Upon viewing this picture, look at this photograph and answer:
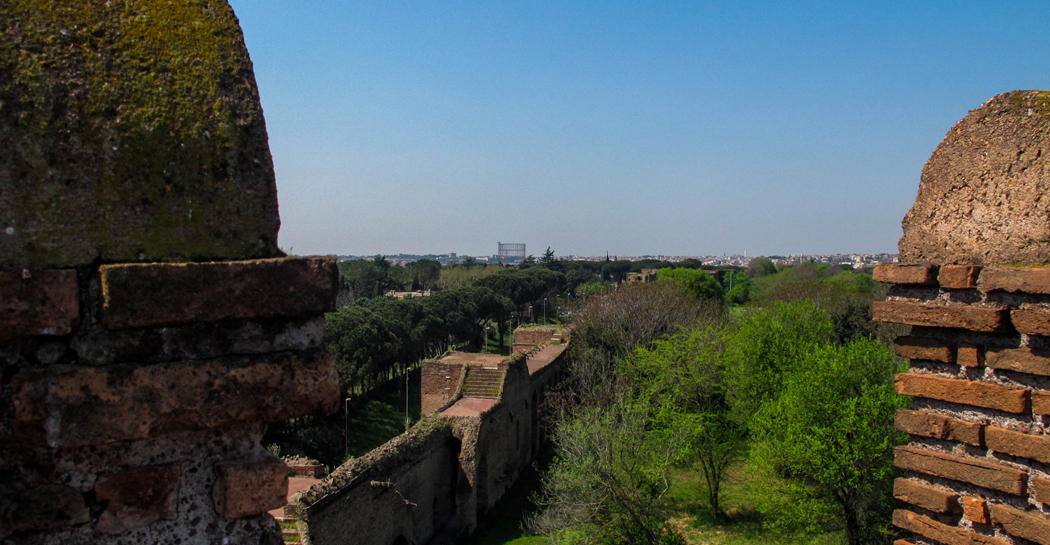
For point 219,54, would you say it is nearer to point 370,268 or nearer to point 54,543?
point 54,543

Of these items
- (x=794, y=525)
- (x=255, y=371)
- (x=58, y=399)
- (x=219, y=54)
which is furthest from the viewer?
(x=794, y=525)

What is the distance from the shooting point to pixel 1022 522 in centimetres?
333

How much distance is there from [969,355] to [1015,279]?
17.9 inches

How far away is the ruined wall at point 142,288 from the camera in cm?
201

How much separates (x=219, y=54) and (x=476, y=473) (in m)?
19.4

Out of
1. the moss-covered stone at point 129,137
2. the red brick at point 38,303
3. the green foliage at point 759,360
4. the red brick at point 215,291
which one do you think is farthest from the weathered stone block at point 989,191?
the green foliage at point 759,360

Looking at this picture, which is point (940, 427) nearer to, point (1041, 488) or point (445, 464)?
point (1041, 488)

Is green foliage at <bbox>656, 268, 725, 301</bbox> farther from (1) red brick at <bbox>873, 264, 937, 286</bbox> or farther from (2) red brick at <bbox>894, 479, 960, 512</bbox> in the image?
(2) red brick at <bbox>894, 479, 960, 512</bbox>

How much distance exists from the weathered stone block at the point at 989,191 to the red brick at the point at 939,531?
139 cm

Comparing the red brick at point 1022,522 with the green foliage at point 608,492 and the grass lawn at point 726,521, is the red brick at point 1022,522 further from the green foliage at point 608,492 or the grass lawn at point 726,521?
the grass lawn at point 726,521

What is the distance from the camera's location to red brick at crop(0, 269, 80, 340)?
1.94m

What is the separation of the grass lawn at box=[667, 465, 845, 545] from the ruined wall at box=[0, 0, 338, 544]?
16002 mm

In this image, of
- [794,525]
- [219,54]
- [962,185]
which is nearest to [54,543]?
[219,54]

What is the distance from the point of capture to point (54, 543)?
2.04 m
